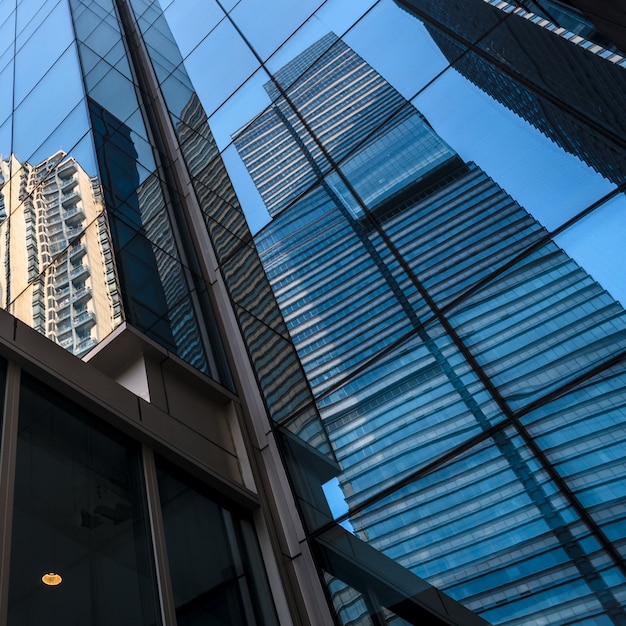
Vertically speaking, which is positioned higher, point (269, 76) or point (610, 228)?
point (269, 76)

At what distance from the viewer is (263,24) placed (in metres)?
12.9

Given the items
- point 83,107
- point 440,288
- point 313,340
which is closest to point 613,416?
point 440,288

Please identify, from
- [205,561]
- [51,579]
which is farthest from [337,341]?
[51,579]

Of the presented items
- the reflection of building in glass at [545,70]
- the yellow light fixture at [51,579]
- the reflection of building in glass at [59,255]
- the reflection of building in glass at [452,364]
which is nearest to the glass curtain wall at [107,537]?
the yellow light fixture at [51,579]

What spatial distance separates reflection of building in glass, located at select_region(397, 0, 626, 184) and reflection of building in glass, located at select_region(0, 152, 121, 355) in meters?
5.61

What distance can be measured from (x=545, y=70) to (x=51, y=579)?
7683 millimetres

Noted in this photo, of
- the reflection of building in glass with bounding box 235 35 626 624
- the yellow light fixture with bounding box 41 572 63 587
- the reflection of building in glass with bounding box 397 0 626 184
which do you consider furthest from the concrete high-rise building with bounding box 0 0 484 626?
the reflection of building in glass with bounding box 397 0 626 184

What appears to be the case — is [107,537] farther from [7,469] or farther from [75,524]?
[7,469]

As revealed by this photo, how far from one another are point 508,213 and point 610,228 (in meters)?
1.20

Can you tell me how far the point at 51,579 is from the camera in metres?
5.04

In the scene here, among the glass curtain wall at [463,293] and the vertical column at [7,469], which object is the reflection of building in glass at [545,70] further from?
the vertical column at [7,469]

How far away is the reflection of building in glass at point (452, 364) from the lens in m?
5.84

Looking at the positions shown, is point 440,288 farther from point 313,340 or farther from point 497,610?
point 497,610

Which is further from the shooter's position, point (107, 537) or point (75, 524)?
point (107, 537)
